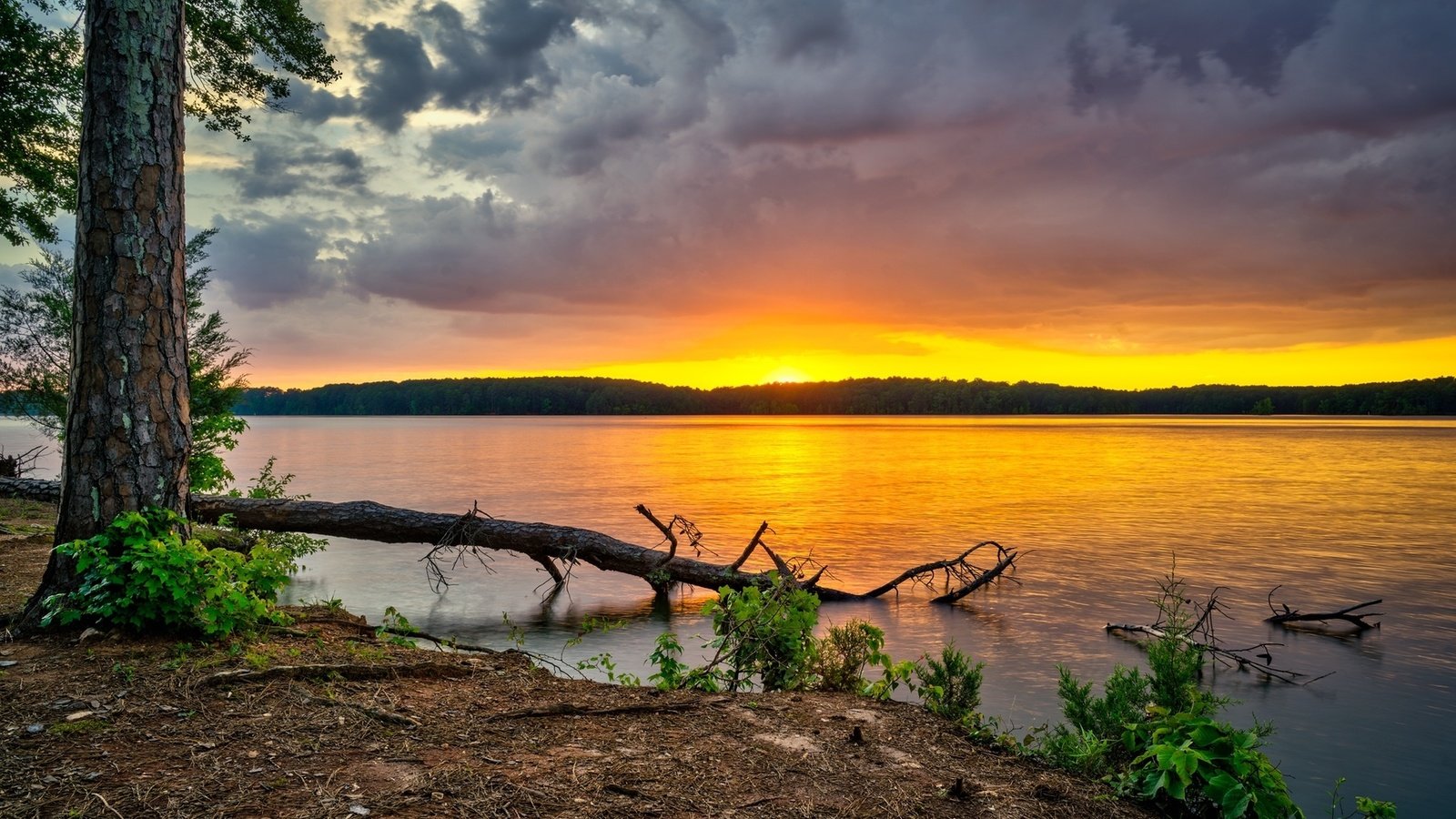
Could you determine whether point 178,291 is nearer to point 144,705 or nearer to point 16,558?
point 144,705

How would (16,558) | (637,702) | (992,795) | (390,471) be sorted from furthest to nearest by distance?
1. (390,471)
2. (16,558)
3. (637,702)
4. (992,795)

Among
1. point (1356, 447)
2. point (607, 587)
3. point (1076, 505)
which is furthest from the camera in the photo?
point (1356, 447)

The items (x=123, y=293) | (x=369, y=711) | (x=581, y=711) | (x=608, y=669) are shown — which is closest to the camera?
(x=369, y=711)

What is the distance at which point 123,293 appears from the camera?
5.96 metres

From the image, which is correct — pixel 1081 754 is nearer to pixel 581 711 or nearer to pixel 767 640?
pixel 767 640

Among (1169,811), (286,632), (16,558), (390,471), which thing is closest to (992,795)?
(1169,811)

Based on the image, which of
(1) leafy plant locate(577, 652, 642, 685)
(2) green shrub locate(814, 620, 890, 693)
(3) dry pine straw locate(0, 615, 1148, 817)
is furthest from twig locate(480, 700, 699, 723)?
(2) green shrub locate(814, 620, 890, 693)

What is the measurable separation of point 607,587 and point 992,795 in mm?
11958

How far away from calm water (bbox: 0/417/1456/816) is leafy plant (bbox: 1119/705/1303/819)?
3.52 metres

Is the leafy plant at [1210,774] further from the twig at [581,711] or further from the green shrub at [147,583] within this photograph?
the green shrub at [147,583]

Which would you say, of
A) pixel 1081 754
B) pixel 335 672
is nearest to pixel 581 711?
pixel 335 672

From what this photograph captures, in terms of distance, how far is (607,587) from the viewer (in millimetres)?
15641

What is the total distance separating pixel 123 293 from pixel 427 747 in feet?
14.6

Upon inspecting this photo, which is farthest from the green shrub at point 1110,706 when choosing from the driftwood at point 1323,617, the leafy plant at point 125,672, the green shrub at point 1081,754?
the driftwood at point 1323,617
